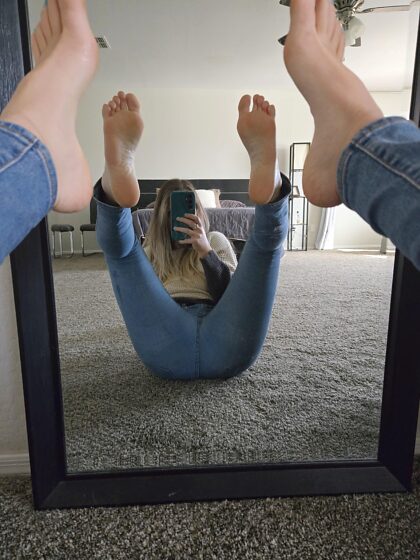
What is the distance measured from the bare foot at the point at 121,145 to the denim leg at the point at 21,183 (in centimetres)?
35

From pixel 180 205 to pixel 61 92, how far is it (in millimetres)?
345

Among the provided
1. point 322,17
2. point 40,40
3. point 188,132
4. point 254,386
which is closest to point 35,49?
point 40,40

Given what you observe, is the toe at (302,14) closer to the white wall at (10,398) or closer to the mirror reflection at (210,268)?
the mirror reflection at (210,268)

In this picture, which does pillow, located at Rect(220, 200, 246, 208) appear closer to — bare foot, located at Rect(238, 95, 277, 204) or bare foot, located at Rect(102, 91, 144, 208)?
bare foot, located at Rect(238, 95, 277, 204)

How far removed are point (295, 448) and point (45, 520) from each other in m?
0.49

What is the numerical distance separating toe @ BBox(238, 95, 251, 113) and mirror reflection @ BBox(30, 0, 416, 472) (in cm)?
2

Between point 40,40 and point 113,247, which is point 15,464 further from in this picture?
point 40,40

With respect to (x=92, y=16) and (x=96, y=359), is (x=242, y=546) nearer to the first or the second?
(x=96, y=359)

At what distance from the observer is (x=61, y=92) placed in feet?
1.81

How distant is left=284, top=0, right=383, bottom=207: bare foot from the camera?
519 mm

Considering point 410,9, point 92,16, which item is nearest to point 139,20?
point 92,16

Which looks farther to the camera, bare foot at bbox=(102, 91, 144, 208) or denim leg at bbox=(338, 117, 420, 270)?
bare foot at bbox=(102, 91, 144, 208)

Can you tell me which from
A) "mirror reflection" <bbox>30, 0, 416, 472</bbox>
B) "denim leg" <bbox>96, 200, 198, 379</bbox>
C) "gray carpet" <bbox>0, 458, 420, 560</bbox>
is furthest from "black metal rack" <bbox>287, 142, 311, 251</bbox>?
"gray carpet" <bbox>0, 458, 420, 560</bbox>

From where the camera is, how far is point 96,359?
89 cm
